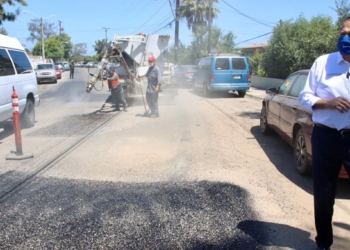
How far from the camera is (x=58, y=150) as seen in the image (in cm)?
692

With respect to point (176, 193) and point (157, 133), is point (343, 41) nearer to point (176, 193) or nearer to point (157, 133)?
point (176, 193)

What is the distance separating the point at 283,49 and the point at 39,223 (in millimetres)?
18004

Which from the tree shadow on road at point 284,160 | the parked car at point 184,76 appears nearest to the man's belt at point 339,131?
the tree shadow on road at point 284,160

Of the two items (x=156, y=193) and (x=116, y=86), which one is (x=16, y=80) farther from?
(x=156, y=193)

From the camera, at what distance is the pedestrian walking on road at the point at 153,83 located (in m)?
10.4

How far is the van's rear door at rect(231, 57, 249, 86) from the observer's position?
664 inches

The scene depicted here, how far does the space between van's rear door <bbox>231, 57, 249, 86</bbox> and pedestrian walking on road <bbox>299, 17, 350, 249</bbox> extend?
14102mm

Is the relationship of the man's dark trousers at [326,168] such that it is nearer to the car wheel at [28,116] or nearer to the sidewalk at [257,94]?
the car wheel at [28,116]

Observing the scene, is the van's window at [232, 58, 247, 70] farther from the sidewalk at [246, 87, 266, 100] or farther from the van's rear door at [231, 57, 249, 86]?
the sidewalk at [246, 87, 266, 100]

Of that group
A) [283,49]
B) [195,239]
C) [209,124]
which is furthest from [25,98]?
[283,49]

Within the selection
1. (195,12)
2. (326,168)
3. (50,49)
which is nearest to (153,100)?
(326,168)

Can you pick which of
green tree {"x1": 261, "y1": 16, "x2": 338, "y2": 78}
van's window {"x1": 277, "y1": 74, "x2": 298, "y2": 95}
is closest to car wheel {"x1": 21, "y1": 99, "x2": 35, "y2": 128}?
van's window {"x1": 277, "y1": 74, "x2": 298, "y2": 95}

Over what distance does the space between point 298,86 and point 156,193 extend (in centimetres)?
328

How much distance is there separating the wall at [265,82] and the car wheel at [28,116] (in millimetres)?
14891
